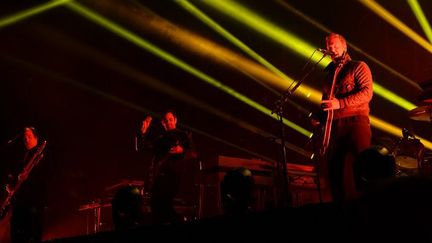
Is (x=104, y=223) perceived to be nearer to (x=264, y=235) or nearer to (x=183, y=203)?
(x=183, y=203)

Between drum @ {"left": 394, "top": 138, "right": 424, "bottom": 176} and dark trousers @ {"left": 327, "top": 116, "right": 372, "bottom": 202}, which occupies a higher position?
drum @ {"left": 394, "top": 138, "right": 424, "bottom": 176}

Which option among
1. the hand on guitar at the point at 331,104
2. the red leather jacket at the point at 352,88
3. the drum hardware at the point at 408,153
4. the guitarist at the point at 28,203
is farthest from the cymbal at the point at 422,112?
the guitarist at the point at 28,203

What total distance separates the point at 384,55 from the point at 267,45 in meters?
2.04

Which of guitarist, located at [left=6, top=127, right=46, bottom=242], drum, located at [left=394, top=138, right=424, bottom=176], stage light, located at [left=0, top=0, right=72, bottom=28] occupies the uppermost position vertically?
stage light, located at [left=0, top=0, right=72, bottom=28]

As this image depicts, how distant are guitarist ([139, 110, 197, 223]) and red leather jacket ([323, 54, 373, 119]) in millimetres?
2191

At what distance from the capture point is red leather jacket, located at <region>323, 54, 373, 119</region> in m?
3.57

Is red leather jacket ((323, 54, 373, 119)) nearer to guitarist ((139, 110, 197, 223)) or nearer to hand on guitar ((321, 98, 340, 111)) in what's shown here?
hand on guitar ((321, 98, 340, 111))

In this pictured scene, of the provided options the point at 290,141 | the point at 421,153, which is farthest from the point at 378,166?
the point at 290,141

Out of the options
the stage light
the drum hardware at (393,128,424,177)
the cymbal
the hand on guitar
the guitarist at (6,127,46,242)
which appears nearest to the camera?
the hand on guitar

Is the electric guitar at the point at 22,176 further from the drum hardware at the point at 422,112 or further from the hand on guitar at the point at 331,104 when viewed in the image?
the drum hardware at the point at 422,112

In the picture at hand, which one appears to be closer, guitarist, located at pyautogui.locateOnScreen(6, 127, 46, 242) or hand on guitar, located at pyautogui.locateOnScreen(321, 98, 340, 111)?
hand on guitar, located at pyautogui.locateOnScreen(321, 98, 340, 111)

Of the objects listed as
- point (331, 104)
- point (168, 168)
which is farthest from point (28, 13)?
point (331, 104)

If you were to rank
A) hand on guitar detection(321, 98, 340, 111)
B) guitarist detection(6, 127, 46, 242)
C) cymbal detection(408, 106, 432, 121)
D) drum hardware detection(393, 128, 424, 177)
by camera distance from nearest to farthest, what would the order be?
hand on guitar detection(321, 98, 340, 111)
guitarist detection(6, 127, 46, 242)
cymbal detection(408, 106, 432, 121)
drum hardware detection(393, 128, 424, 177)

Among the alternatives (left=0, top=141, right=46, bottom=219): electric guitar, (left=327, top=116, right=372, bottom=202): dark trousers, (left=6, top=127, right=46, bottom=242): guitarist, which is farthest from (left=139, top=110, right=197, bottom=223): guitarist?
(left=327, top=116, right=372, bottom=202): dark trousers
